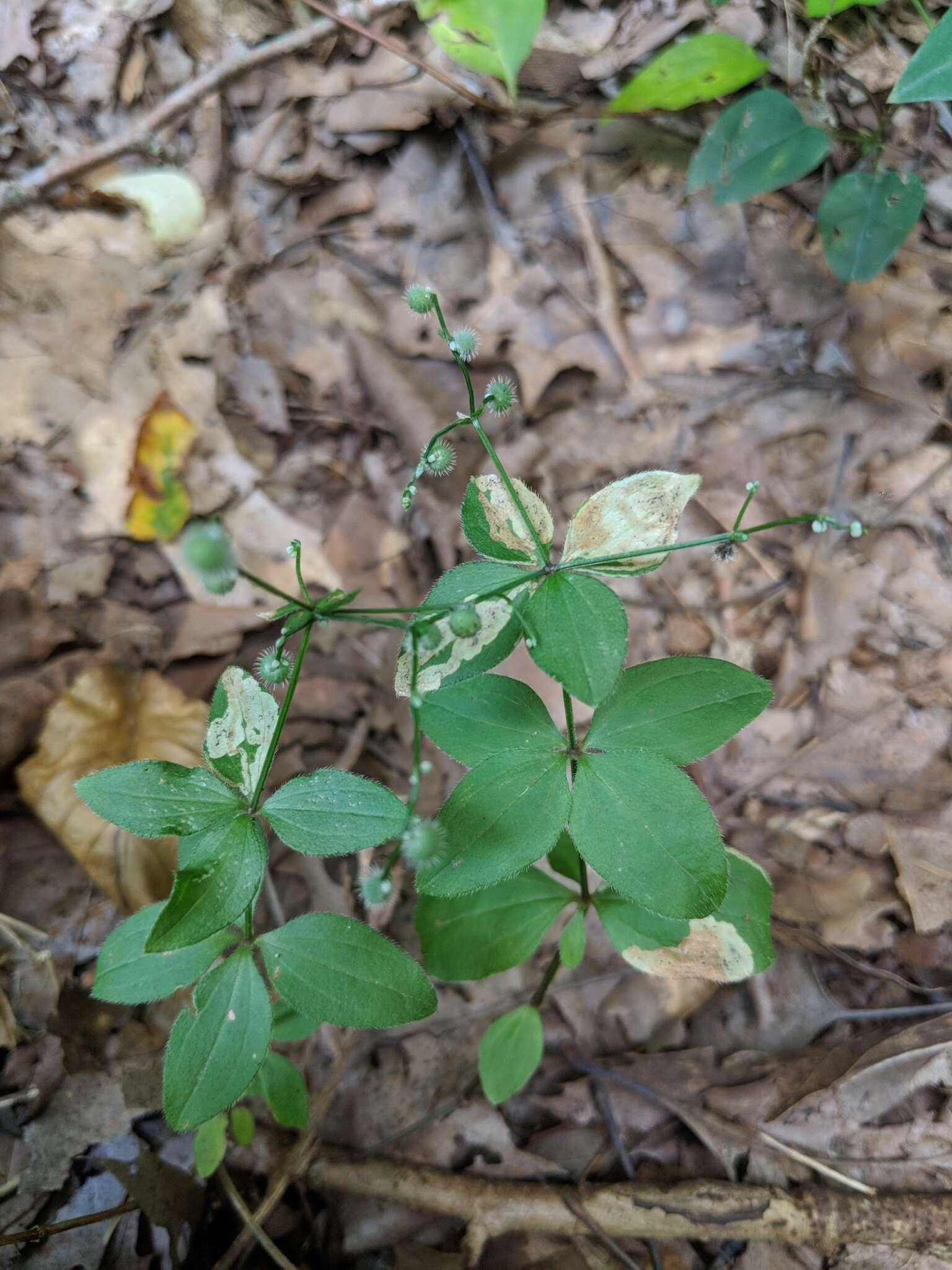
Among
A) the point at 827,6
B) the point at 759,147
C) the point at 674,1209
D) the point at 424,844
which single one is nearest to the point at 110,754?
the point at 424,844

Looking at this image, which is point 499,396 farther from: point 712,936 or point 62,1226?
point 62,1226

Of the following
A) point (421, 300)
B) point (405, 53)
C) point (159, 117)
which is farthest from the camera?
point (159, 117)

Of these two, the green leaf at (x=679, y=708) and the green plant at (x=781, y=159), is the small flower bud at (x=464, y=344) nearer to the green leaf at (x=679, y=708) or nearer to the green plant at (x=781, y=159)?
the green leaf at (x=679, y=708)

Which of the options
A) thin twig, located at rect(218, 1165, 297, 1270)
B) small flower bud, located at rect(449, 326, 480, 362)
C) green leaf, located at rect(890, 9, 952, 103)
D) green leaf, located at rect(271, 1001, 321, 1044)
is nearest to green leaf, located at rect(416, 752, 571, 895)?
green leaf, located at rect(271, 1001, 321, 1044)

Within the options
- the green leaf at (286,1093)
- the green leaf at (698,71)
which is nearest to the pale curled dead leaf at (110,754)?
the green leaf at (286,1093)

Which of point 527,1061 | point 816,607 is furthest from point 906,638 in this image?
point 527,1061

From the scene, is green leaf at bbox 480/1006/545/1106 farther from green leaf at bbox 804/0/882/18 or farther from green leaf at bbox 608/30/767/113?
green leaf at bbox 804/0/882/18
